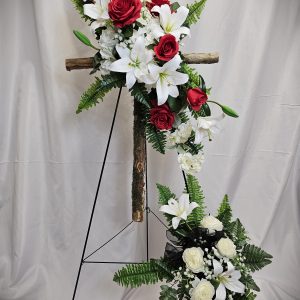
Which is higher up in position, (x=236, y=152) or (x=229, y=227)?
(x=236, y=152)

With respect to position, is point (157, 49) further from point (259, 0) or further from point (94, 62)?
point (259, 0)

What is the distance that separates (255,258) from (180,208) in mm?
317

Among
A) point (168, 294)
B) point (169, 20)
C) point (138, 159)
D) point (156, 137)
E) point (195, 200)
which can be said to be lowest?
point (168, 294)

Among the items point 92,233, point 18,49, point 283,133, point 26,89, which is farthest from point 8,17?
point 283,133

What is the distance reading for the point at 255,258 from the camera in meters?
1.15

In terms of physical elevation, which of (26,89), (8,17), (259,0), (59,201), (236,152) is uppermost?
(259,0)

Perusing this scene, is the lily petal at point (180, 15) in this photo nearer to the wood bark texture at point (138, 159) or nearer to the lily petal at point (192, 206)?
the wood bark texture at point (138, 159)

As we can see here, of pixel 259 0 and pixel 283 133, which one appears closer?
pixel 259 0

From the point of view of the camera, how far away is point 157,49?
3.20 feet

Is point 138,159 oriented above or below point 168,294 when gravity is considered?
above

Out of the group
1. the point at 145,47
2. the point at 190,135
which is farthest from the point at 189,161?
the point at 145,47

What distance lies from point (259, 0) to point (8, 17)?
1136 mm

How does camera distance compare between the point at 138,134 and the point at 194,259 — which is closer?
the point at 194,259

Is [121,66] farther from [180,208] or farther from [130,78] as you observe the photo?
[180,208]
